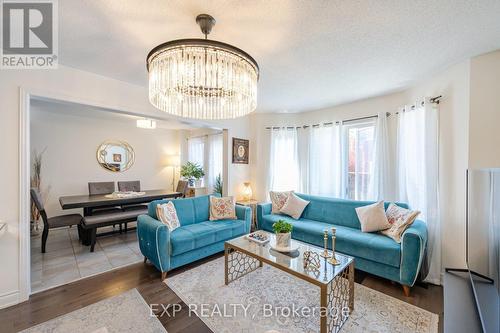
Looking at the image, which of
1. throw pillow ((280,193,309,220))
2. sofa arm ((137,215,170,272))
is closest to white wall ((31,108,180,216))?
sofa arm ((137,215,170,272))

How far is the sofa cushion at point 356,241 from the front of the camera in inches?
88.3

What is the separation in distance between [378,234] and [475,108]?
67.4 inches

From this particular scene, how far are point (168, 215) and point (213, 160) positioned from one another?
2972 millimetres

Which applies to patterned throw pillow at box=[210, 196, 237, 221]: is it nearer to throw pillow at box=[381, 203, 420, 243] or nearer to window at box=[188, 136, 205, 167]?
throw pillow at box=[381, 203, 420, 243]

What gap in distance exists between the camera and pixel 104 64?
2309mm

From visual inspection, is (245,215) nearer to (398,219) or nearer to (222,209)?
(222,209)

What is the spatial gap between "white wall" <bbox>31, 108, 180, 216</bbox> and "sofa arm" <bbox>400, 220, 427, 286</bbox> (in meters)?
5.76

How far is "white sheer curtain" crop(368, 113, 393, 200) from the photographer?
10.4ft

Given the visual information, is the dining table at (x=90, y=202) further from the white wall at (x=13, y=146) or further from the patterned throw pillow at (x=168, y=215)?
the patterned throw pillow at (x=168, y=215)

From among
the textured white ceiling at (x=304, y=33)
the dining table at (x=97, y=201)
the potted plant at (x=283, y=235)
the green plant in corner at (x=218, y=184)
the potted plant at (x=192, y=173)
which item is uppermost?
the textured white ceiling at (x=304, y=33)

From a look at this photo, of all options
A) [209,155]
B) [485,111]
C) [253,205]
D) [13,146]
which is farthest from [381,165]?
[13,146]

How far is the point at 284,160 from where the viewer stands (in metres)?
4.41

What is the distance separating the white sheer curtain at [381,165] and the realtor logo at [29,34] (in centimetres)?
393

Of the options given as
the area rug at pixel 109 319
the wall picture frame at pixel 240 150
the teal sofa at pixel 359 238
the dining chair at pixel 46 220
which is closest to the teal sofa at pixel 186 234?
the area rug at pixel 109 319
